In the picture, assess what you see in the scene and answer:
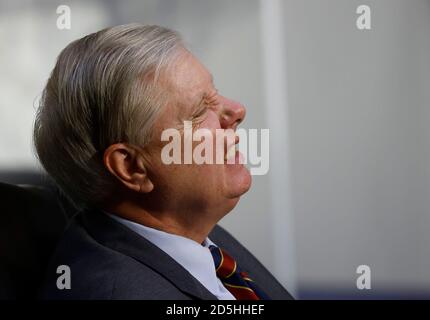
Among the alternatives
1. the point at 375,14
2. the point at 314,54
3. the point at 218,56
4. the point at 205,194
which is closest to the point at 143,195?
the point at 205,194

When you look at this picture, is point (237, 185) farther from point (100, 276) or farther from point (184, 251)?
point (100, 276)

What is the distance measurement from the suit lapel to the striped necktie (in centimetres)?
9

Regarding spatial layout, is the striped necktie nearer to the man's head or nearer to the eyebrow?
the man's head

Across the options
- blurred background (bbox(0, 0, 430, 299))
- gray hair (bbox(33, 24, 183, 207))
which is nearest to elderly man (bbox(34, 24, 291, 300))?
gray hair (bbox(33, 24, 183, 207))

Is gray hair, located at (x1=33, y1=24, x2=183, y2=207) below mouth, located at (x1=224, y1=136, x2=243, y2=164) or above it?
above

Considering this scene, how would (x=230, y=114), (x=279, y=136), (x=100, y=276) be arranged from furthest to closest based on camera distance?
(x=279, y=136), (x=230, y=114), (x=100, y=276)

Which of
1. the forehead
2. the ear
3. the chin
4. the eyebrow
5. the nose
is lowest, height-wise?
the chin

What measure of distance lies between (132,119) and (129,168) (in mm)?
79

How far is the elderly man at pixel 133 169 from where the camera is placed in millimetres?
881

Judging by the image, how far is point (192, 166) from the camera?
927 millimetres

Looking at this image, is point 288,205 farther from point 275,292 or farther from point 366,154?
point 275,292

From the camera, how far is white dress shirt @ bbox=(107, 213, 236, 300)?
94 cm

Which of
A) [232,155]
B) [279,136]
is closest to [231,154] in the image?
[232,155]

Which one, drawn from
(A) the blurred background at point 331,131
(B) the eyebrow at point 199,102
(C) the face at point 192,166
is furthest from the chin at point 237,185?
(A) the blurred background at point 331,131
